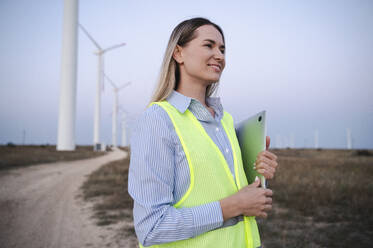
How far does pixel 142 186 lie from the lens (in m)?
1.18

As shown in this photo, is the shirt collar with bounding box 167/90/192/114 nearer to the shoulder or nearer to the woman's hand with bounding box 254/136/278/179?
the shoulder

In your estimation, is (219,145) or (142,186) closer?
(142,186)

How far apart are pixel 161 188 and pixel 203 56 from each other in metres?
0.78

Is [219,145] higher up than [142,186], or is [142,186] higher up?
[219,145]

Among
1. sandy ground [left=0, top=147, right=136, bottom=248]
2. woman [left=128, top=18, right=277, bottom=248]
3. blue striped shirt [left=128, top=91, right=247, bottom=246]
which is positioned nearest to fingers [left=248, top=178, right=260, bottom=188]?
woman [left=128, top=18, right=277, bottom=248]

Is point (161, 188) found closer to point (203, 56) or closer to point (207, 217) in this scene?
point (207, 217)

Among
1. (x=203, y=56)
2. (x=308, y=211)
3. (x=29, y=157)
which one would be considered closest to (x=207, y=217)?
(x=203, y=56)

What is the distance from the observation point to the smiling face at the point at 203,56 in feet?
5.09

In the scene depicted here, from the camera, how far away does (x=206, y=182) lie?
125 cm

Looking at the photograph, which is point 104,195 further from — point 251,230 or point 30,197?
point 251,230

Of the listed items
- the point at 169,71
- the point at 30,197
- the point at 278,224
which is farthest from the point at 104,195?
the point at 169,71

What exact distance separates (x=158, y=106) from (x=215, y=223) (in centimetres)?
61

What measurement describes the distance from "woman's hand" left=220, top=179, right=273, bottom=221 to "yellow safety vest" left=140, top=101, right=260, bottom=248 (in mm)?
63

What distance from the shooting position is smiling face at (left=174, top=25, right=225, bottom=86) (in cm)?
155
